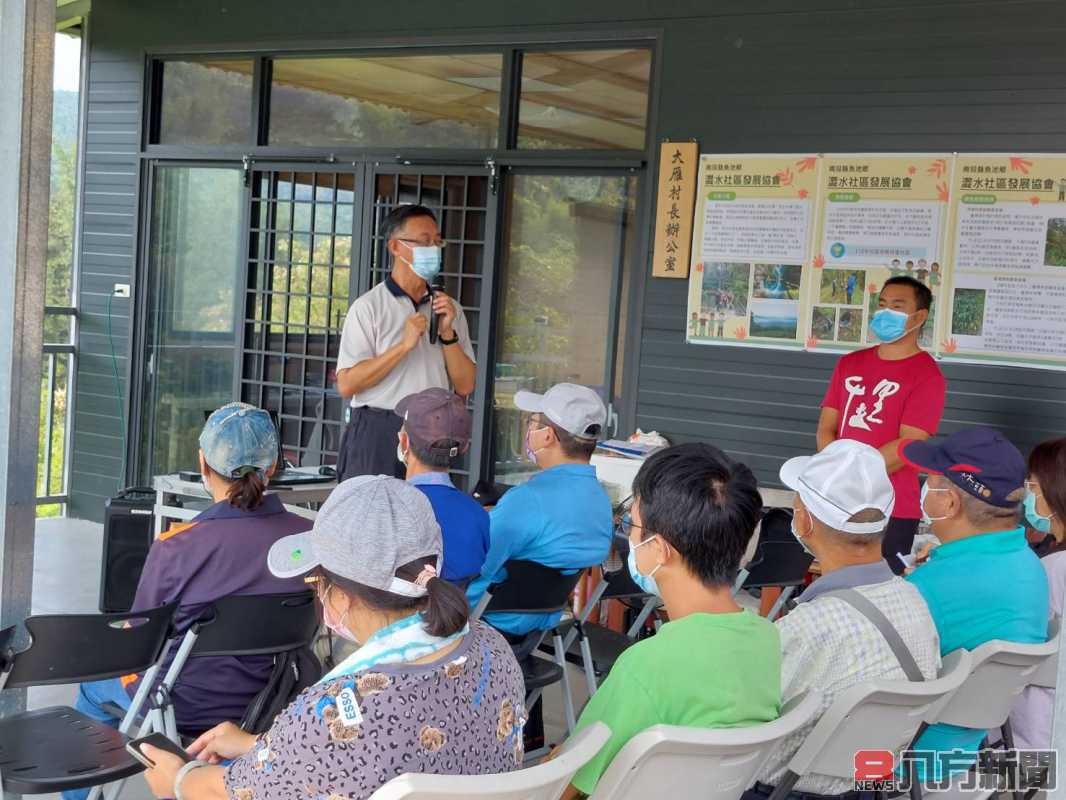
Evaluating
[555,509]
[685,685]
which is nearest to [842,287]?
[555,509]

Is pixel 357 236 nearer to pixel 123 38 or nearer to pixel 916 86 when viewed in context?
pixel 123 38

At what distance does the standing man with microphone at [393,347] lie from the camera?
170 inches

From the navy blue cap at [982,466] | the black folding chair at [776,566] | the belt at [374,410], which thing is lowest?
the black folding chair at [776,566]

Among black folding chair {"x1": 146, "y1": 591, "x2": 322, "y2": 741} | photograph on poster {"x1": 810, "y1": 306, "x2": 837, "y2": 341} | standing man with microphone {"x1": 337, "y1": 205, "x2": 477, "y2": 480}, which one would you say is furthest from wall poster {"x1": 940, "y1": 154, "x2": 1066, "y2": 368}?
black folding chair {"x1": 146, "y1": 591, "x2": 322, "y2": 741}

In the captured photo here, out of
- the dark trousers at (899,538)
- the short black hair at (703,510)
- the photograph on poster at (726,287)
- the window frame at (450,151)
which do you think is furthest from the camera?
the window frame at (450,151)

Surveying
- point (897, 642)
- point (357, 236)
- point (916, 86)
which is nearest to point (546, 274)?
point (357, 236)

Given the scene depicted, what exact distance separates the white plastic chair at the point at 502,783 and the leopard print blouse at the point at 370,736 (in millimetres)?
102

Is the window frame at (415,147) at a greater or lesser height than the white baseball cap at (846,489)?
greater

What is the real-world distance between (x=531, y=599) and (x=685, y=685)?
139cm

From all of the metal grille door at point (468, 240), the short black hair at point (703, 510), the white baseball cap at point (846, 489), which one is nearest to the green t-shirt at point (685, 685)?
the short black hair at point (703, 510)

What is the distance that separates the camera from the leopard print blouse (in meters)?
1.69

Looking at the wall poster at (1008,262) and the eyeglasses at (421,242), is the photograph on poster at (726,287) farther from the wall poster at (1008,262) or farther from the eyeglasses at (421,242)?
the eyeglasses at (421,242)

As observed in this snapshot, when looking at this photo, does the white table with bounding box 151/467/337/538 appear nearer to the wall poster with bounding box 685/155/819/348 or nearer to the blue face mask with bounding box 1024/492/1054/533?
the wall poster with bounding box 685/155/819/348

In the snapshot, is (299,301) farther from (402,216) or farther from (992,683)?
(992,683)
